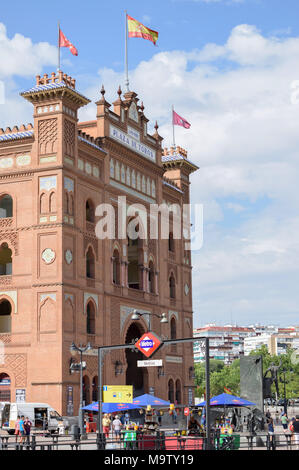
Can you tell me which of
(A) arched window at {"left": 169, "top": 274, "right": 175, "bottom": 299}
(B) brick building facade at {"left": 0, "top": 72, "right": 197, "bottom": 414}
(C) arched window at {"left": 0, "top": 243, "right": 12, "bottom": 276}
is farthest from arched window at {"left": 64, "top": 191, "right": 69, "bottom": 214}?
(A) arched window at {"left": 169, "top": 274, "right": 175, "bottom": 299}

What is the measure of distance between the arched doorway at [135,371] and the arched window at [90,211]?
9330 mm

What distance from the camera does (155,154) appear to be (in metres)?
60.2

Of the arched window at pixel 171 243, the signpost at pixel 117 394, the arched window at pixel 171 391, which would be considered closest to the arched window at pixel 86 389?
the arched window at pixel 171 391

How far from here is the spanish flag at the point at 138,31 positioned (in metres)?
52.3

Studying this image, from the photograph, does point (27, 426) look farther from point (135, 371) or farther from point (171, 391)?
point (171, 391)

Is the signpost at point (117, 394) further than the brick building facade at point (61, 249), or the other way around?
the brick building facade at point (61, 249)

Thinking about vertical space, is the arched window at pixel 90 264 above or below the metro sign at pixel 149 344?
above

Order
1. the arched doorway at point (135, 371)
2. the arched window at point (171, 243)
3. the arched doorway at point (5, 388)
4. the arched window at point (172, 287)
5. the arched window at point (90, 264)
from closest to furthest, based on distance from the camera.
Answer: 1. the arched doorway at point (5, 388)
2. the arched window at point (90, 264)
3. the arched doorway at point (135, 371)
4. the arched window at point (172, 287)
5. the arched window at point (171, 243)

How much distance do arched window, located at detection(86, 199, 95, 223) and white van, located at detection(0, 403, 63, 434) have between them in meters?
13.3

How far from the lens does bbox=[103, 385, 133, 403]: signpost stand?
29891mm

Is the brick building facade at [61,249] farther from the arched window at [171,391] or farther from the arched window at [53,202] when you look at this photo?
the arched window at [171,391]

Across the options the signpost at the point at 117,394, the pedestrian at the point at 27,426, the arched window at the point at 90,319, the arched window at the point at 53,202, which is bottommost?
the pedestrian at the point at 27,426

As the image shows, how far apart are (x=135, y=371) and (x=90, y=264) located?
1108 centimetres

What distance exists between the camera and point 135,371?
188 ft
